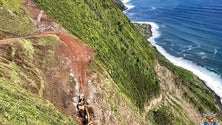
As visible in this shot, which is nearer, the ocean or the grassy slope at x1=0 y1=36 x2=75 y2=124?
the grassy slope at x1=0 y1=36 x2=75 y2=124

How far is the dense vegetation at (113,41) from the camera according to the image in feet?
216

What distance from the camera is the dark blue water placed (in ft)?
431

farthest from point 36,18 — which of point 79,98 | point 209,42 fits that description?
point 209,42

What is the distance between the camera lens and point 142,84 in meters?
78.2

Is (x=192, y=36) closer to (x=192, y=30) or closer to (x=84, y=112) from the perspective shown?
(x=192, y=30)

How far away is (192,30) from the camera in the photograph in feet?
511

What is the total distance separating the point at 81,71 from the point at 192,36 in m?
112

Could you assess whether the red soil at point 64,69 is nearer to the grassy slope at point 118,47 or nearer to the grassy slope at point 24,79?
the grassy slope at point 24,79

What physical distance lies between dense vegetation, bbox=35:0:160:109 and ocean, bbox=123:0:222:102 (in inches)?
1386

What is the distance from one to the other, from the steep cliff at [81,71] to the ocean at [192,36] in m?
24.9

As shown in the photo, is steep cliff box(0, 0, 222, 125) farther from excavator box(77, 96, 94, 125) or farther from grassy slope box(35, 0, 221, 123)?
excavator box(77, 96, 94, 125)

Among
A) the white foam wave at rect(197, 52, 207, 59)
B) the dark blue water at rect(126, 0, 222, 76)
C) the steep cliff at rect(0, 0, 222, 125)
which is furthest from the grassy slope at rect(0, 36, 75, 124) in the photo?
the white foam wave at rect(197, 52, 207, 59)

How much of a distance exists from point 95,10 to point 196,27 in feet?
286

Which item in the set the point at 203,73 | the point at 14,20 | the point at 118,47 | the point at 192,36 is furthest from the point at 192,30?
the point at 14,20
